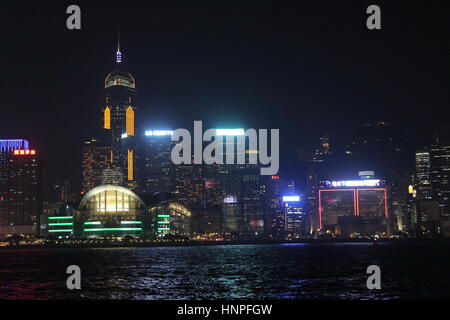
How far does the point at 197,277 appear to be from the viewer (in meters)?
69.4

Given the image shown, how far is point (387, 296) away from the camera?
154 feet

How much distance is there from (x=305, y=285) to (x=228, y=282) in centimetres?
797

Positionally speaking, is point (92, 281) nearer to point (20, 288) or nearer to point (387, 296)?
point (20, 288)

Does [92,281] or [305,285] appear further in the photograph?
[92,281]

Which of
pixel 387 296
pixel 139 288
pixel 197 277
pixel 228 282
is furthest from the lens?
pixel 197 277
